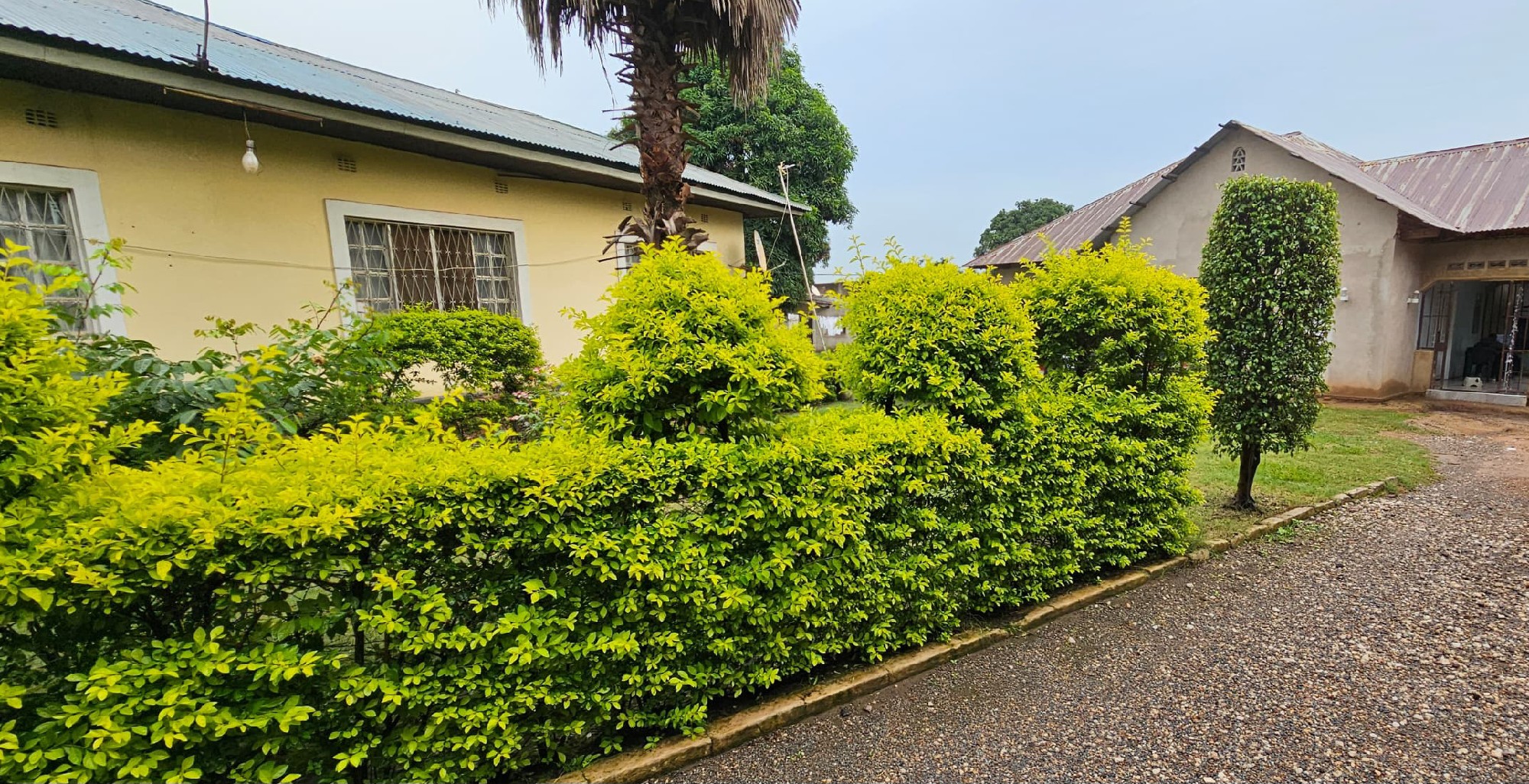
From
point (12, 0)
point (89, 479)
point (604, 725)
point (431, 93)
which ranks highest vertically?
point (431, 93)

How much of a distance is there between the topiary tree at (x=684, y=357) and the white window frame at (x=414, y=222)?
14.2ft

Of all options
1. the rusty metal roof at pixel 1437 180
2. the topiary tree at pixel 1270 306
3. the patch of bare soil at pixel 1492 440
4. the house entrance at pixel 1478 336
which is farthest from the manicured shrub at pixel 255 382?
the house entrance at pixel 1478 336

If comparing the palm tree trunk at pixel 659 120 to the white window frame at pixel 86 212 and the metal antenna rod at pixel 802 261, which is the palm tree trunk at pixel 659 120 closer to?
the metal antenna rod at pixel 802 261

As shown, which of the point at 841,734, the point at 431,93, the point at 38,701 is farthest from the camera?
the point at 431,93

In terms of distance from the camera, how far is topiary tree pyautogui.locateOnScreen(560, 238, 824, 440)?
108 inches

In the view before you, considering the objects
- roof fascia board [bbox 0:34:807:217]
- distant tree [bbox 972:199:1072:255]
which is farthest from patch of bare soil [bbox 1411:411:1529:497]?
distant tree [bbox 972:199:1072:255]

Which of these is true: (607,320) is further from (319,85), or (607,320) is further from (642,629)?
(319,85)

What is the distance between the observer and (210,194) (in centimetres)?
545

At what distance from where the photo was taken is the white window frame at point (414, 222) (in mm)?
6230

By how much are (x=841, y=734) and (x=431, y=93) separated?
1011 cm

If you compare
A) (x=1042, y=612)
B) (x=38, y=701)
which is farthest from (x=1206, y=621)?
(x=38, y=701)

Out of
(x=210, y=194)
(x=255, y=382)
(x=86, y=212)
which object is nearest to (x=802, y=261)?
(x=210, y=194)

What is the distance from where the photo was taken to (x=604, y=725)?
8.50 ft

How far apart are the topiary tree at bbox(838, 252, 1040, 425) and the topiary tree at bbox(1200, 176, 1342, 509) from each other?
3.11 meters
